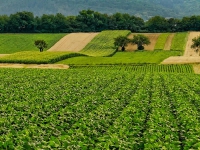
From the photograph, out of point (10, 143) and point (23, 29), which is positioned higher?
point (23, 29)

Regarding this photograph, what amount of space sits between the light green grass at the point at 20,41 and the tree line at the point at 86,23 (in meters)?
17.3

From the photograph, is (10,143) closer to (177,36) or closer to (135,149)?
(135,149)

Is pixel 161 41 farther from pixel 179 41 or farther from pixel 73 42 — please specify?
pixel 73 42

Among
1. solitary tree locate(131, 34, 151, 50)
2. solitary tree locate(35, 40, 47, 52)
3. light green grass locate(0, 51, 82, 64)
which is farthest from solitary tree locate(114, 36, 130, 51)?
light green grass locate(0, 51, 82, 64)

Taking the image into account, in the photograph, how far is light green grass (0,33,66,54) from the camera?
146375 millimetres

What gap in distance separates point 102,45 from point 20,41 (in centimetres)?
3949

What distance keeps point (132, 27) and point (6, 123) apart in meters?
170

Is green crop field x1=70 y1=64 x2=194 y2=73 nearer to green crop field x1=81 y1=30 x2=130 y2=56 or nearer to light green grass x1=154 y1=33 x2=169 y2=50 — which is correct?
green crop field x1=81 y1=30 x2=130 y2=56

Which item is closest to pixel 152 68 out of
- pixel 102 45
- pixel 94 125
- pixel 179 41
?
pixel 94 125

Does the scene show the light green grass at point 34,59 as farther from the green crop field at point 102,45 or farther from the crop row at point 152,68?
the green crop field at point 102,45

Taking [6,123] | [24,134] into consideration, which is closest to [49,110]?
[6,123]

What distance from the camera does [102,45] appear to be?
148 metres

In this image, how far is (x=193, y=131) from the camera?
19609 millimetres

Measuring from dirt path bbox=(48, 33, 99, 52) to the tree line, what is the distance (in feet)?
69.2
